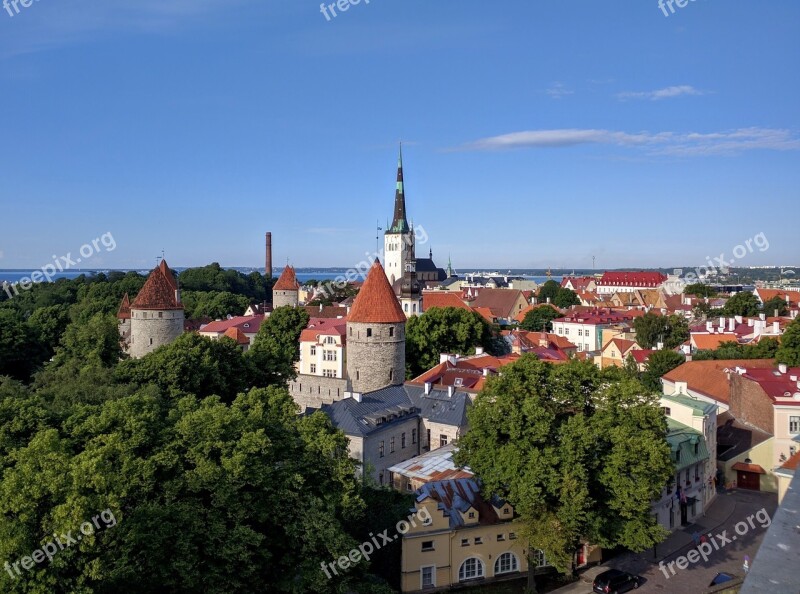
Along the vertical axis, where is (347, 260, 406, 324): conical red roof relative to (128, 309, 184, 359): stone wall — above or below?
above

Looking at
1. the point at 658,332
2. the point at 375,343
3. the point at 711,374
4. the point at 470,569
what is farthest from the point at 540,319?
the point at 470,569

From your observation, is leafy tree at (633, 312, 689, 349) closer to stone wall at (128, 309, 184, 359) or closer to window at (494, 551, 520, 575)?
stone wall at (128, 309, 184, 359)

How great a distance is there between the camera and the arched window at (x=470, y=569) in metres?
21.3

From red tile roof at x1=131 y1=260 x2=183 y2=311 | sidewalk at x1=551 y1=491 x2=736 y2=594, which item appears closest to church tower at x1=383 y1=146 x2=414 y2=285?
red tile roof at x1=131 y1=260 x2=183 y2=311

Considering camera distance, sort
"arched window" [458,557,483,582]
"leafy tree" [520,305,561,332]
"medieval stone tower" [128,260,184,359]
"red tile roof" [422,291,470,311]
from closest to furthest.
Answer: "arched window" [458,557,483,582] < "medieval stone tower" [128,260,184,359] < "red tile roof" [422,291,470,311] < "leafy tree" [520,305,561,332]

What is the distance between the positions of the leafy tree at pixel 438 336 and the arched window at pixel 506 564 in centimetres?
2435

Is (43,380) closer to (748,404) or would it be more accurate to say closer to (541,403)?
(541,403)

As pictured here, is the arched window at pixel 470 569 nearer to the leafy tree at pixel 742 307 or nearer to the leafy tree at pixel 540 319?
the leafy tree at pixel 540 319

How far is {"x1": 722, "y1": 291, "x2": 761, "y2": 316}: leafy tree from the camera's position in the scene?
251 ft

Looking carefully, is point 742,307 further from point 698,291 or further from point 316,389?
point 316,389

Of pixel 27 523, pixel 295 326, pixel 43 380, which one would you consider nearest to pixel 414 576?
pixel 27 523

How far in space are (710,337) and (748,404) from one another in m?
21.2

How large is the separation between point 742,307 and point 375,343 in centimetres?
5548

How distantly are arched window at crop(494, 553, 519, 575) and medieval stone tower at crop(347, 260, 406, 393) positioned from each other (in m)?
15.8
